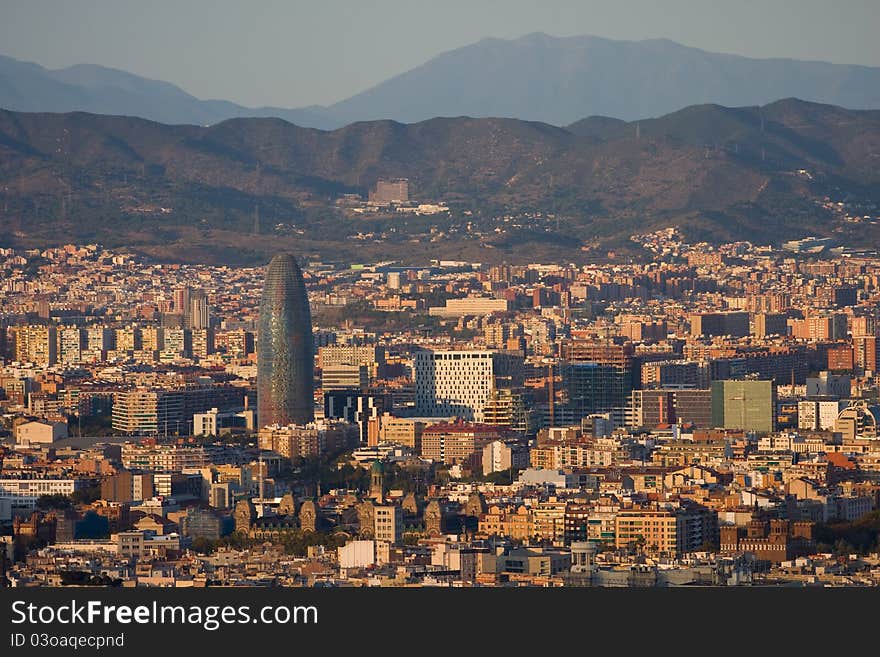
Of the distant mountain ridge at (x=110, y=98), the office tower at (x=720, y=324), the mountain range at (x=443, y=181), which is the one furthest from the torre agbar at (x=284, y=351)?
the mountain range at (x=443, y=181)

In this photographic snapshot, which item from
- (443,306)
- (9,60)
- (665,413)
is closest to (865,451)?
(665,413)

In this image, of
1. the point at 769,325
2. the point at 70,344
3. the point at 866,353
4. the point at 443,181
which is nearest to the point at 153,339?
the point at 70,344

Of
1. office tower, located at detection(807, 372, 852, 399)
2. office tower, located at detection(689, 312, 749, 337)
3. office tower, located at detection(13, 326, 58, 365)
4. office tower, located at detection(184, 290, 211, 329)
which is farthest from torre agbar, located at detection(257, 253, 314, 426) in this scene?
office tower, located at detection(184, 290, 211, 329)

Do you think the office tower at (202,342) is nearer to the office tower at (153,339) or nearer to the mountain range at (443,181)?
the office tower at (153,339)

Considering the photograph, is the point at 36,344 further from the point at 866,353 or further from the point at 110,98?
the point at 110,98

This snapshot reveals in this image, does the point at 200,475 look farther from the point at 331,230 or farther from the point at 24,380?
the point at 331,230
